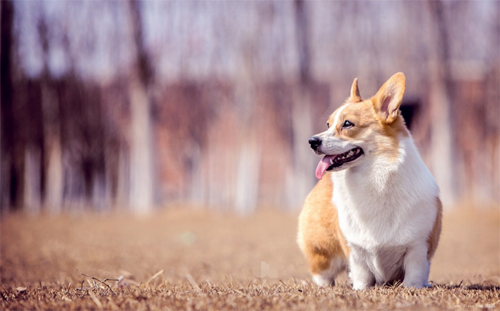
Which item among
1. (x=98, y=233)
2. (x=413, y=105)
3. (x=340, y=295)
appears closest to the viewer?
(x=340, y=295)

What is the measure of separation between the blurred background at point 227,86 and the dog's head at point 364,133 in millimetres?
10332

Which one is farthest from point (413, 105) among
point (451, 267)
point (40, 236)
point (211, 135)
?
point (40, 236)

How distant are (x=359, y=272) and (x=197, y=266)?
289 cm

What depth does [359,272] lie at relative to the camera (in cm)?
328

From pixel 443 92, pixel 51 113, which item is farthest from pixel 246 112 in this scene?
pixel 51 113

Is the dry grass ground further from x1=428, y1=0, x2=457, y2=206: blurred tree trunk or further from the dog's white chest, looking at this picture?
x1=428, y1=0, x2=457, y2=206: blurred tree trunk

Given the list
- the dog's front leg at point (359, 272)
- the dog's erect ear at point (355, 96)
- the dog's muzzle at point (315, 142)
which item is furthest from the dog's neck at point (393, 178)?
the dog's erect ear at point (355, 96)

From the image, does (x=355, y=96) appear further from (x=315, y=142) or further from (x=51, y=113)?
(x=51, y=113)

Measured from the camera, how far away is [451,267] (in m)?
5.64

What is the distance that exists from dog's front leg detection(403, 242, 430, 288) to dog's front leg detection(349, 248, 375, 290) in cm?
29

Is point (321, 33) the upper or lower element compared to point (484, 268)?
upper

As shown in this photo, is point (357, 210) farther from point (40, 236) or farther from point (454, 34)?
point (454, 34)

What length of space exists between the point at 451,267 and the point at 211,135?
59.8ft

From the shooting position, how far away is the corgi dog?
304cm
